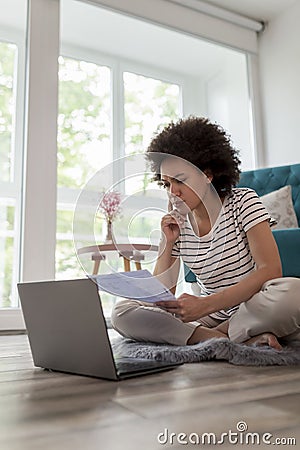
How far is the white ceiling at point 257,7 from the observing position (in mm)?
2883

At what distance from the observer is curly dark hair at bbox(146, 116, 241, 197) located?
1131 mm

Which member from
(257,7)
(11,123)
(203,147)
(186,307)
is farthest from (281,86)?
(186,307)

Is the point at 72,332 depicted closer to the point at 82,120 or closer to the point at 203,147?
the point at 203,147

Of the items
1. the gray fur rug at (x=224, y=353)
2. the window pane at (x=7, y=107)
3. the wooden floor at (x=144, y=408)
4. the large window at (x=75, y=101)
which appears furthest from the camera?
the window pane at (x=7, y=107)

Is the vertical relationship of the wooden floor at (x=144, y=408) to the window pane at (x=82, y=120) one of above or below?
below

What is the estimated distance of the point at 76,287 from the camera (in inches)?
31.9

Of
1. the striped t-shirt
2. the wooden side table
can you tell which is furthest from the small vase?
the striped t-shirt

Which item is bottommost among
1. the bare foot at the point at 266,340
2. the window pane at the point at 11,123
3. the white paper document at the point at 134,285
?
the bare foot at the point at 266,340

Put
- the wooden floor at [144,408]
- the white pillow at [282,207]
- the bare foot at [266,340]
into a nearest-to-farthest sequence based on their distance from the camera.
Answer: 1. the wooden floor at [144,408]
2. the bare foot at [266,340]
3. the white pillow at [282,207]

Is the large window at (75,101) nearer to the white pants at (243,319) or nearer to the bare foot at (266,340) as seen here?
the white pants at (243,319)

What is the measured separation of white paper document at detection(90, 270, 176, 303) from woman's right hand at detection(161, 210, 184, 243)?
0.43ft

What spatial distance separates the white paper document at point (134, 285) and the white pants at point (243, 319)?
0.26m

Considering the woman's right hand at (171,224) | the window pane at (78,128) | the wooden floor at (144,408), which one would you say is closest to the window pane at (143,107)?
the window pane at (78,128)

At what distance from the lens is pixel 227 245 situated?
3.84ft
